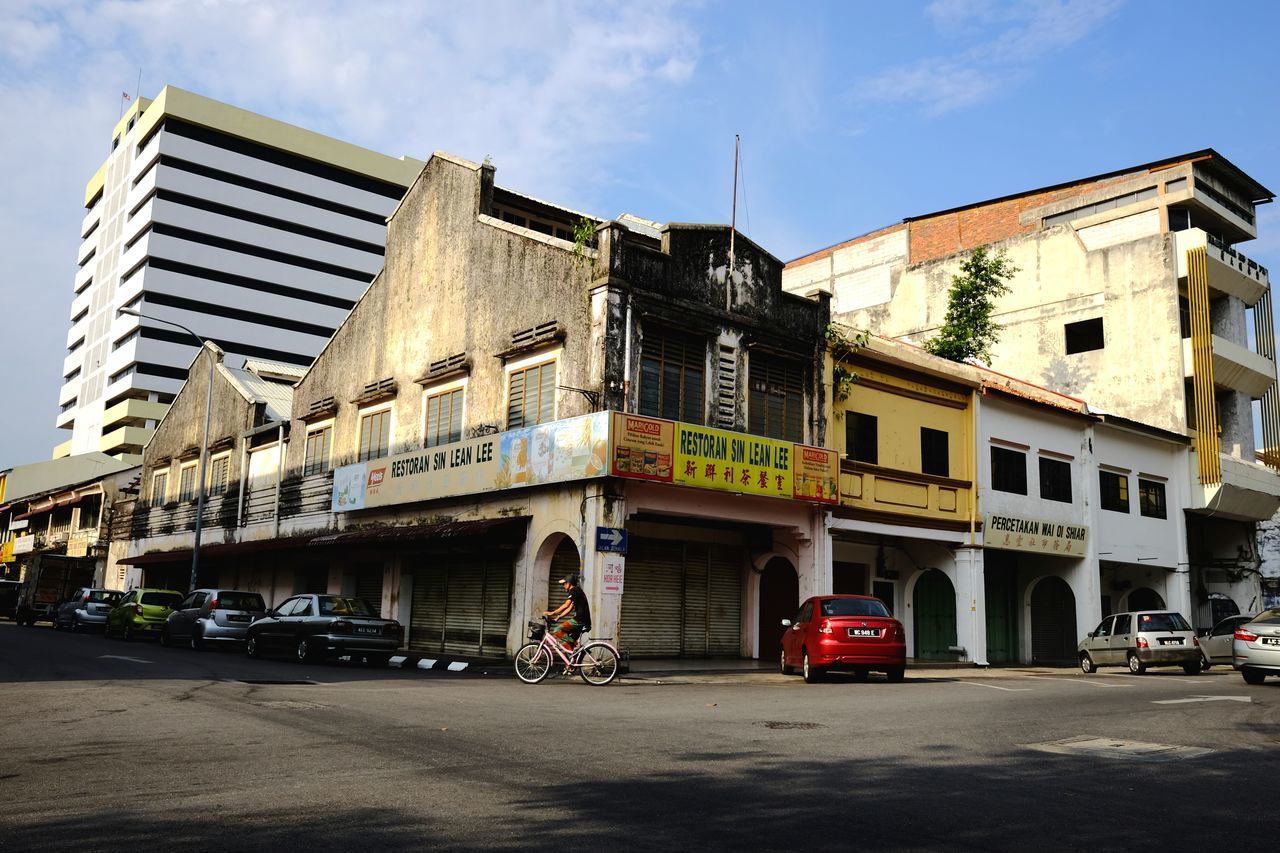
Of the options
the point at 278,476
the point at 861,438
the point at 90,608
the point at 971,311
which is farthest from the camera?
the point at 971,311

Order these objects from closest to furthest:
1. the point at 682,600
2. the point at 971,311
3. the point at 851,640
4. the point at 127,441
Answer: the point at 851,640, the point at 682,600, the point at 971,311, the point at 127,441

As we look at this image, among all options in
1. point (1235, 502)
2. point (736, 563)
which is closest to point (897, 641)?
point (736, 563)

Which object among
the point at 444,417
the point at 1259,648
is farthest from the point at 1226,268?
the point at 444,417

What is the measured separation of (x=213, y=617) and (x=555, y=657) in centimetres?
1190

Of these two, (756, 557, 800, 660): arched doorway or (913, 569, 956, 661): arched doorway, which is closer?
(756, 557, 800, 660): arched doorway

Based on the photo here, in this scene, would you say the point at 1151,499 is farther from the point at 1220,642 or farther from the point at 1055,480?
the point at 1220,642

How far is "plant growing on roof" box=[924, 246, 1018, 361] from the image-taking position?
1491 inches

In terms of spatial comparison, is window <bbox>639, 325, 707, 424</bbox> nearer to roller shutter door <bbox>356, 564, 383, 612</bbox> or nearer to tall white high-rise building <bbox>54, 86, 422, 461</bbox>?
roller shutter door <bbox>356, 564, 383, 612</bbox>

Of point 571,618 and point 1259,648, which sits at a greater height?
point 571,618

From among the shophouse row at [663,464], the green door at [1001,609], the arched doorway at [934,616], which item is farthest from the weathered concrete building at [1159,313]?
the arched doorway at [934,616]

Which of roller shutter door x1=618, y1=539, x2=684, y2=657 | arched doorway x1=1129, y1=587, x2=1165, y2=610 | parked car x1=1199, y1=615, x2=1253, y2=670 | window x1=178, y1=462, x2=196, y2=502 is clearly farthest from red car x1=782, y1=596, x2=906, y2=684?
window x1=178, y1=462, x2=196, y2=502

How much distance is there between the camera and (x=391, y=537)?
24516 mm

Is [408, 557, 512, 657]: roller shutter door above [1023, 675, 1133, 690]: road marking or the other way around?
above

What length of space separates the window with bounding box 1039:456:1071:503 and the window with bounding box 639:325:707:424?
1313 cm
